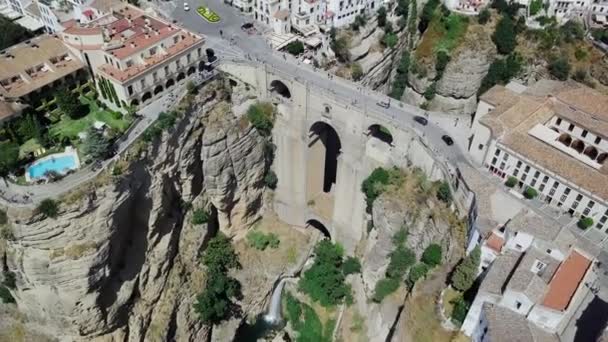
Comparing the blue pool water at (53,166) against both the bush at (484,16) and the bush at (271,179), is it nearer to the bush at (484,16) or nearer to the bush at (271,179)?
the bush at (271,179)

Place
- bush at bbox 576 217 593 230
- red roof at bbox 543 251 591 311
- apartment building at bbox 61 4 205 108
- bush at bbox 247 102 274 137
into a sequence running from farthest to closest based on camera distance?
bush at bbox 247 102 274 137, apartment building at bbox 61 4 205 108, bush at bbox 576 217 593 230, red roof at bbox 543 251 591 311

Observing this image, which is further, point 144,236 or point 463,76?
point 463,76

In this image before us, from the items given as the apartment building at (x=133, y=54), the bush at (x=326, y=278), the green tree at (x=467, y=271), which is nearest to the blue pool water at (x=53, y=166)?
the apartment building at (x=133, y=54)

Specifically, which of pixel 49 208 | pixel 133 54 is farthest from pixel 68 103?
pixel 49 208

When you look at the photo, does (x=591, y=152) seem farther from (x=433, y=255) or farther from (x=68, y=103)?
(x=68, y=103)

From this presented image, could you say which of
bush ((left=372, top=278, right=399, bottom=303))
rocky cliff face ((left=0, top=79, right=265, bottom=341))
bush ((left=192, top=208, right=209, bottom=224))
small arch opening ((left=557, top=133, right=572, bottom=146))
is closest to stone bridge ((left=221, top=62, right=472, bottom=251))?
rocky cliff face ((left=0, top=79, right=265, bottom=341))

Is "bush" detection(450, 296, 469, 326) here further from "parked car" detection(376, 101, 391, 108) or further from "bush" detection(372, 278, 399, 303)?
"parked car" detection(376, 101, 391, 108)
